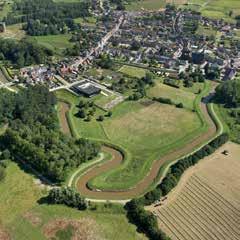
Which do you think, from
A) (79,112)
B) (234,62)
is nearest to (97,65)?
(79,112)

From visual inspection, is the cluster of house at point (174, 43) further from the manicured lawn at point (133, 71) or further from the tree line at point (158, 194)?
the tree line at point (158, 194)

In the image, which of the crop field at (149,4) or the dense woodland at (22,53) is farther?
the crop field at (149,4)

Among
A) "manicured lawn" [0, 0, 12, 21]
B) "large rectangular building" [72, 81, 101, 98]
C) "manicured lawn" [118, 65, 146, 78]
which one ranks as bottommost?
"manicured lawn" [0, 0, 12, 21]

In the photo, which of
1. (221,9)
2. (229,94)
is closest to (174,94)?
(229,94)

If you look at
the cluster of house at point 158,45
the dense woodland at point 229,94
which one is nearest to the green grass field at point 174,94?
the dense woodland at point 229,94

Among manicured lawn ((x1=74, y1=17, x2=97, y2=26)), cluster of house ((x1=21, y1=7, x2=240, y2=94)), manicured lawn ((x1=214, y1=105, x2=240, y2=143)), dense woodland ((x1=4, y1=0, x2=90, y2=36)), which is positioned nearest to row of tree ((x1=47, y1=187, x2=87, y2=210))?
manicured lawn ((x1=214, y1=105, x2=240, y2=143))

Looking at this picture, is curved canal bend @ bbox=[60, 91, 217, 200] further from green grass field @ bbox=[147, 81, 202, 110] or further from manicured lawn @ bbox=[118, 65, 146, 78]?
manicured lawn @ bbox=[118, 65, 146, 78]

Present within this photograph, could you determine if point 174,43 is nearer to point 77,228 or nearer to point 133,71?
point 133,71

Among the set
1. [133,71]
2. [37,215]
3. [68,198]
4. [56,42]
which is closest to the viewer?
[37,215]
